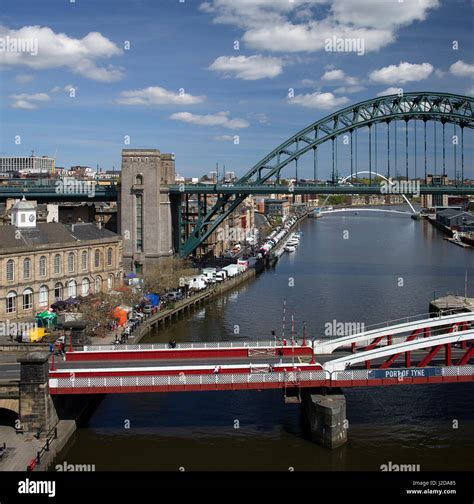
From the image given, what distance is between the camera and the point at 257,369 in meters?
20.8

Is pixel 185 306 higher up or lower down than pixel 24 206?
lower down

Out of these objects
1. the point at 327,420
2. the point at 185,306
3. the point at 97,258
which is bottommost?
the point at 327,420

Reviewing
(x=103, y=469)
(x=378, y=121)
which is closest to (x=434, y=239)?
(x=378, y=121)

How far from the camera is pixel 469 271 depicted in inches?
2251

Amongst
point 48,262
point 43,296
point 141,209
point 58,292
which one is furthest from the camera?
point 141,209

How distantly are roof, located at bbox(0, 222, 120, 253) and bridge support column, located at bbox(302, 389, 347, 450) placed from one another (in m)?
18.9

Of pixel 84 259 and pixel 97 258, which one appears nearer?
pixel 84 259

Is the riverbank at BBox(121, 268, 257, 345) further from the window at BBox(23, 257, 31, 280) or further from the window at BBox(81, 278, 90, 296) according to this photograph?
the window at BBox(23, 257, 31, 280)

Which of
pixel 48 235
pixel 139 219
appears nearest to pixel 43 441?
pixel 48 235

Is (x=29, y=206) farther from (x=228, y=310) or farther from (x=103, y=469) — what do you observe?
(x=103, y=469)

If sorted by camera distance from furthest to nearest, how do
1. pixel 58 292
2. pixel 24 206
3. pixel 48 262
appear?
pixel 24 206 < pixel 58 292 < pixel 48 262

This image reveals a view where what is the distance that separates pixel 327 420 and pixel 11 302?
63.5 feet

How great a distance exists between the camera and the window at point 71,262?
37.7 m

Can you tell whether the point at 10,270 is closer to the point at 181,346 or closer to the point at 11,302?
the point at 11,302
